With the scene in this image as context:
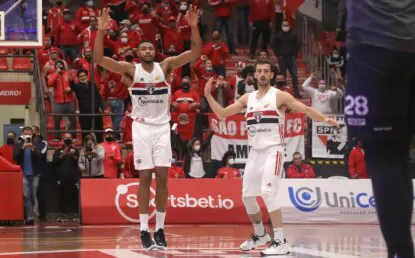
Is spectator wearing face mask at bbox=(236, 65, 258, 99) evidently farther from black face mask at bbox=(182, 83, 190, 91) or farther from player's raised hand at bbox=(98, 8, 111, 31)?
player's raised hand at bbox=(98, 8, 111, 31)


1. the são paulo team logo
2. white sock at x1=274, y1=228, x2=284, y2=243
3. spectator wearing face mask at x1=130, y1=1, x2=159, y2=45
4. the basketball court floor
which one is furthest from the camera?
spectator wearing face mask at x1=130, y1=1, x2=159, y2=45

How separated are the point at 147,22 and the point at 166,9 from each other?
1442 millimetres

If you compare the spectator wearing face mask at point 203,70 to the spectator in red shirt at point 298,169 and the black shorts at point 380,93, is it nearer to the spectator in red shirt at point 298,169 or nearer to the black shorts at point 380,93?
the spectator in red shirt at point 298,169

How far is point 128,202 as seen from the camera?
18.9m

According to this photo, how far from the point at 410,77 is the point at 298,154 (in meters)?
16.8

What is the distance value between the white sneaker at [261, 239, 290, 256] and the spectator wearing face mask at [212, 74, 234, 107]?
43.8ft

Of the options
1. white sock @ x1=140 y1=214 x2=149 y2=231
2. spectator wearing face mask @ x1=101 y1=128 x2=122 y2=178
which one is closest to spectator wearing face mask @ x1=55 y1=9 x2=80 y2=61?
spectator wearing face mask @ x1=101 y1=128 x2=122 y2=178

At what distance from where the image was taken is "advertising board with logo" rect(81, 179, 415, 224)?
18875mm

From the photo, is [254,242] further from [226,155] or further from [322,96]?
[322,96]

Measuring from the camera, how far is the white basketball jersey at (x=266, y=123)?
11.8 metres

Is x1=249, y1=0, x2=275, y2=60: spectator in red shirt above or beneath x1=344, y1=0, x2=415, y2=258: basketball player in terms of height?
above

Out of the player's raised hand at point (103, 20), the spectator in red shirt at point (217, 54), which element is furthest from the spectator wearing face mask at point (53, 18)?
the player's raised hand at point (103, 20)

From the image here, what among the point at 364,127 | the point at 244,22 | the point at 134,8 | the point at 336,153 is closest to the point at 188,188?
the point at 336,153

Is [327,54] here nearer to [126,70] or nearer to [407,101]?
[126,70]
